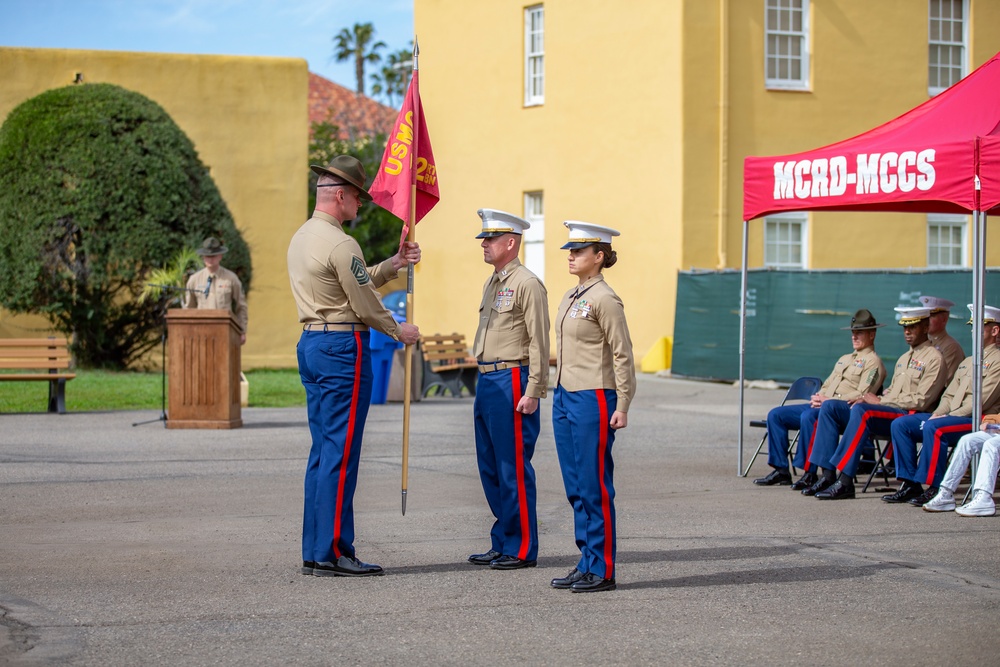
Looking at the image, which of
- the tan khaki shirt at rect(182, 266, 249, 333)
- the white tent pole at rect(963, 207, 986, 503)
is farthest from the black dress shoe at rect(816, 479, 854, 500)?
the tan khaki shirt at rect(182, 266, 249, 333)

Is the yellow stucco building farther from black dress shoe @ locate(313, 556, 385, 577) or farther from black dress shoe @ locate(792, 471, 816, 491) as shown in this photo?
black dress shoe @ locate(313, 556, 385, 577)

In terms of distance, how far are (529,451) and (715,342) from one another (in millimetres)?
16663

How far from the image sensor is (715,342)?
78.0ft

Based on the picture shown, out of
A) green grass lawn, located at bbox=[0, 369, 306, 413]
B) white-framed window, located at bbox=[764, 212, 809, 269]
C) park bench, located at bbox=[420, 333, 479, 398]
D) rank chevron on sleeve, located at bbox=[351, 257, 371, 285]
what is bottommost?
green grass lawn, located at bbox=[0, 369, 306, 413]

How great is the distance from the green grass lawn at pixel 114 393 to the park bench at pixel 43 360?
0.58m

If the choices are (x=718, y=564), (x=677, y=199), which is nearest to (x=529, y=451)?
(x=718, y=564)

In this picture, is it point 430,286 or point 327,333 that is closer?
point 327,333

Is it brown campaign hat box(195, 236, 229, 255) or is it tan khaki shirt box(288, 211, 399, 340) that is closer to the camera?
tan khaki shirt box(288, 211, 399, 340)

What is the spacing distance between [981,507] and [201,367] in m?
8.50

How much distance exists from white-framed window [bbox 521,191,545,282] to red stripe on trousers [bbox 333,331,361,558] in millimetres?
21041

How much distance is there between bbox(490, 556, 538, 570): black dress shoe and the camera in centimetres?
741

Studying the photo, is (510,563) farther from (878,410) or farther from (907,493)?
(878,410)

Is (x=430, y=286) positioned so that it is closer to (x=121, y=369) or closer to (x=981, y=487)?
(x=121, y=369)

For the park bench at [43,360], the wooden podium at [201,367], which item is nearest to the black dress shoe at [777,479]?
the wooden podium at [201,367]
